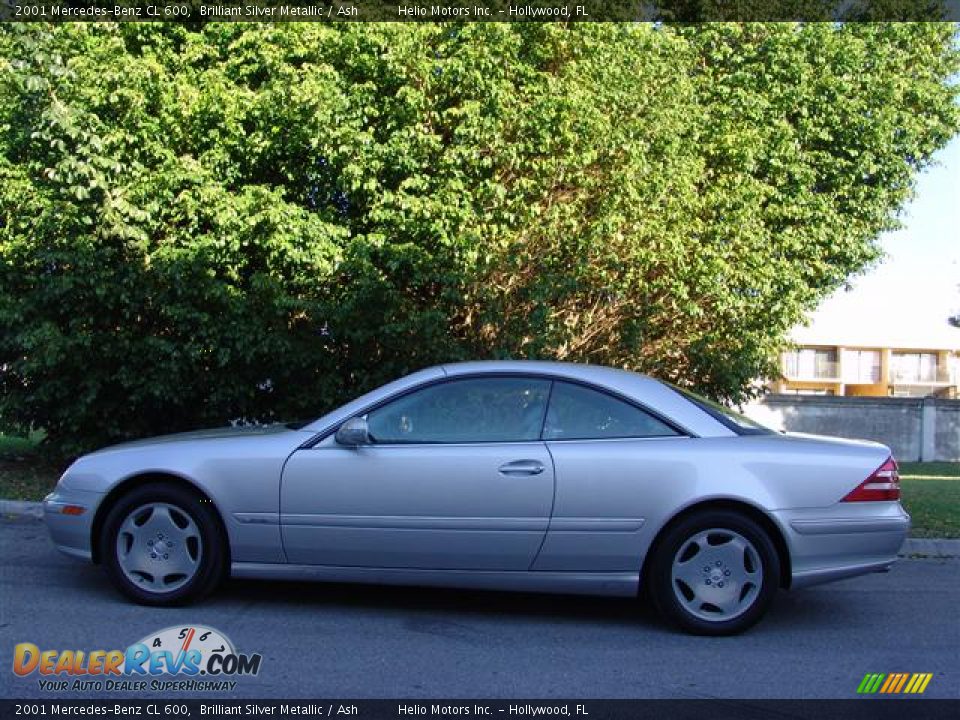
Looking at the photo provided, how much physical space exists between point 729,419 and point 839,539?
86 centimetres

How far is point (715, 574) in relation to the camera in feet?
17.4

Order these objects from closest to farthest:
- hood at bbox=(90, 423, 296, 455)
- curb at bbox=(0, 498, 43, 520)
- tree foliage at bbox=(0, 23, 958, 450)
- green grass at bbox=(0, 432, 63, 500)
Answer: hood at bbox=(90, 423, 296, 455), curb at bbox=(0, 498, 43, 520), green grass at bbox=(0, 432, 63, 500), tree foliage at bbox=(0, 23, 958, 450)

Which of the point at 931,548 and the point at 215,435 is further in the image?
the point at 931,548

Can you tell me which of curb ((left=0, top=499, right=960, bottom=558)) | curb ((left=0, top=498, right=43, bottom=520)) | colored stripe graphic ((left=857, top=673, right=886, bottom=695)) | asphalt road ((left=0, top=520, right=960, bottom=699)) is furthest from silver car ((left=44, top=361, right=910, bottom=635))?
curb ((left=0, top=498, right=43, bottom=520))

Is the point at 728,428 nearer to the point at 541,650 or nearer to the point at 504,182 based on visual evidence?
the point at 541,650

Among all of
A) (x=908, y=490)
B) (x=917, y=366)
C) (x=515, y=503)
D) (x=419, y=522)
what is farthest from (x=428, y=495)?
(x=917, y=366)

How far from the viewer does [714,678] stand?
4621 mm

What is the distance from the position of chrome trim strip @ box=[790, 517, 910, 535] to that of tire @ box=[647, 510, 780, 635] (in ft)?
0.63

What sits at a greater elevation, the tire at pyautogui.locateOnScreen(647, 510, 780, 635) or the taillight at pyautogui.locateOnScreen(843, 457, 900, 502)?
the taillight at pyautogui.locateOnScreen(843, 457, 900, 502)

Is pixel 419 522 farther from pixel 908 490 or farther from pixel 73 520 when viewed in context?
pixel 908 490

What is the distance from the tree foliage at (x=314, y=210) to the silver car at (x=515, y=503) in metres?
4.59

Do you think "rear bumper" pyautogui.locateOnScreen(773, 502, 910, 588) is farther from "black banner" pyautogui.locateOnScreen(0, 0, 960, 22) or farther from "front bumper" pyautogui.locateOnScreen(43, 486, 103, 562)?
"black banner" pyautogui.locateOnScreen(0, 0, 960, 22)

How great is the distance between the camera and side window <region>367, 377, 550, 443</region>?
18.1ft

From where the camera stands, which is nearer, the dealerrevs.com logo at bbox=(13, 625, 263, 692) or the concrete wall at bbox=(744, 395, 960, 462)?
the dealerrevs.com logo at bbox=(13, 625, 263, 692)
